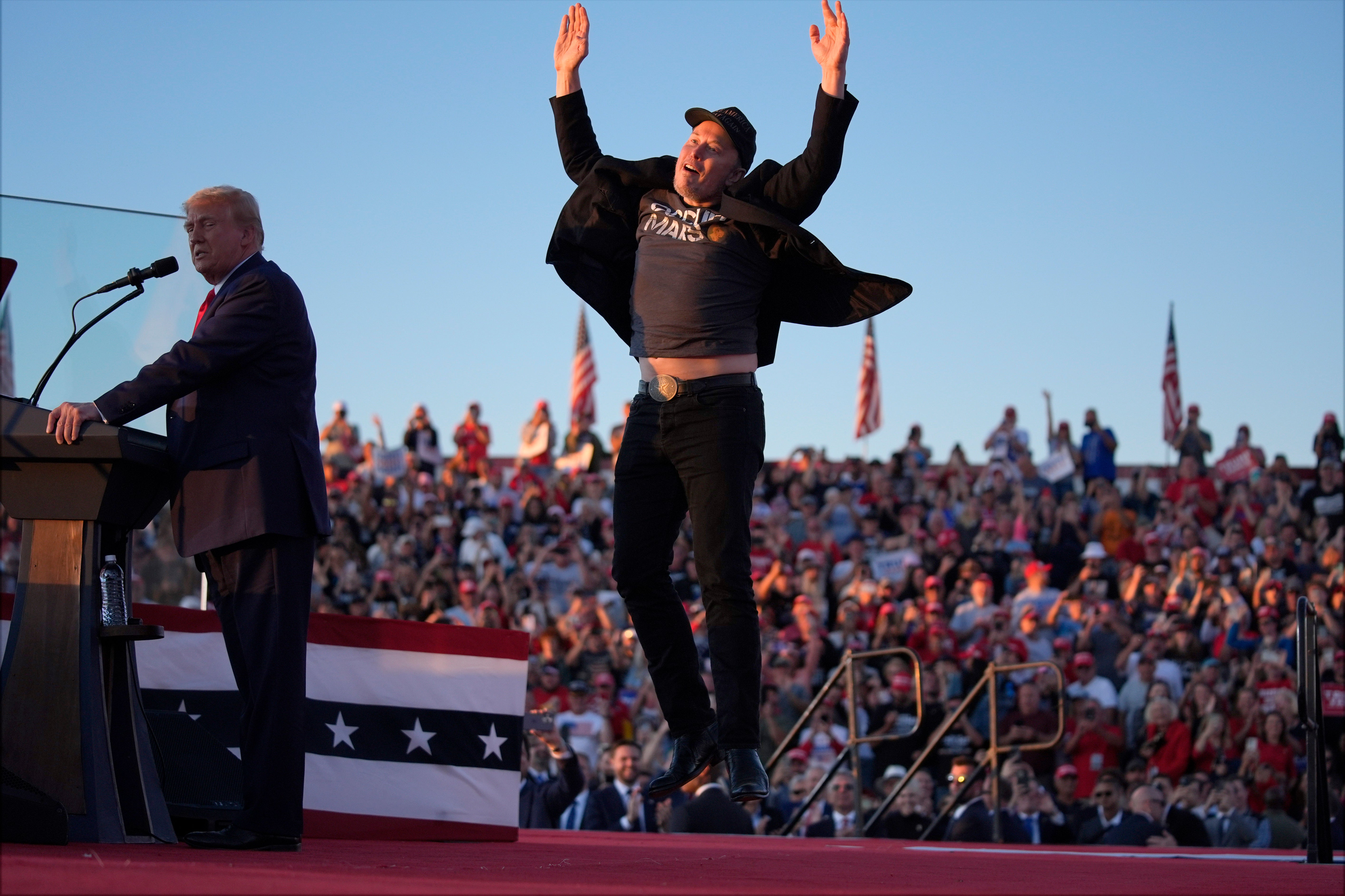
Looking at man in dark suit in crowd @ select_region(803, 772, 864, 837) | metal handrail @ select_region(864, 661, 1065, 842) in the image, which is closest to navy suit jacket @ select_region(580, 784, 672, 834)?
man in dark suit in crowd @ select_region(803, 772, 864, 837)

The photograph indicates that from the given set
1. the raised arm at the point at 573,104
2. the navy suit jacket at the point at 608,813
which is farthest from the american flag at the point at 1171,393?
the raised arm at the point at 573,104

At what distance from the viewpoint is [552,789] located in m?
9.39

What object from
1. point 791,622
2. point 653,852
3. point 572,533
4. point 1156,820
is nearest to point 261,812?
point 653,852

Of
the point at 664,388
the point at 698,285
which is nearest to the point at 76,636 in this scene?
the point at 664,388

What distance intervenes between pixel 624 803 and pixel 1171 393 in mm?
14835

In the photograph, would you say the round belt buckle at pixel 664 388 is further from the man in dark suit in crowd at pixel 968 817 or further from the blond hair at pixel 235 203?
Answer: the man in dark suit in crowd at pixel 968 817

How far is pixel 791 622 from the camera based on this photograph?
12969 millimetres

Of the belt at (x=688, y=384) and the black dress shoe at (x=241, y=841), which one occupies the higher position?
the belt at (x=688, y=384)

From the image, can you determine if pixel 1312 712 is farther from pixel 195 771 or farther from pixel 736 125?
pixel 195 771

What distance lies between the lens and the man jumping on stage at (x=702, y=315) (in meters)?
4.20

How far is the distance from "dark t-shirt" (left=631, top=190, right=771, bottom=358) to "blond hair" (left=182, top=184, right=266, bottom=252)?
113 centimetres

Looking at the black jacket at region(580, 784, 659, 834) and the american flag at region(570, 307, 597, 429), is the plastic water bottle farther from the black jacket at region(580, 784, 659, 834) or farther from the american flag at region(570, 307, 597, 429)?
the american flag at region(570, 307, 597, 429)

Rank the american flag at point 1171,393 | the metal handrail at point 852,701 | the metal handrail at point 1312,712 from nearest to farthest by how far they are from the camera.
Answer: the metal handrail at point 1312,712 < the metal handrail at point 852,701 < the american flag at point 1171,393

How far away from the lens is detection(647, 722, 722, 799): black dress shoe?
166 inches
